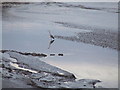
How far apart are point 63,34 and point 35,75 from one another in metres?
3.34

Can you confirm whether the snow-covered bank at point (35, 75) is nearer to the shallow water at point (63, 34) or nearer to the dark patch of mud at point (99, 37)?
the shallow water at point (63, 34)

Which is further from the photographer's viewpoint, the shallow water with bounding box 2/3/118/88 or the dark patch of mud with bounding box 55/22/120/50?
the dark patch of mud with bounding box 55/22/120/50

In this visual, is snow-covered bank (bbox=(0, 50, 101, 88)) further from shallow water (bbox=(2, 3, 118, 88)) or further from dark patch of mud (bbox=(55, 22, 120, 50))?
dark patch of mud (bbox=(55, 22, 120, 50))

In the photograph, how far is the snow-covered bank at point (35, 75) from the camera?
14.7ft

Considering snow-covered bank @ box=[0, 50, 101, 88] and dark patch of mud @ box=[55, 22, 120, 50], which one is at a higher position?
dark patch of mud @ box=[55, 22, 120, 50]

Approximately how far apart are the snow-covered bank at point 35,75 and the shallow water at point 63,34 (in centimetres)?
25

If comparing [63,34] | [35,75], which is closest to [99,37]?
[63,34]

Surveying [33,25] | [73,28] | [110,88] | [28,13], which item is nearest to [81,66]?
[110,88]

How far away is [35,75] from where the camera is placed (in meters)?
4.89

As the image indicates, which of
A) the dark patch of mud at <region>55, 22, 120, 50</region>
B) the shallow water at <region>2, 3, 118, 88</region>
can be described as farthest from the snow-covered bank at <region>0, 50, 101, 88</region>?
the dark patch of mud at <region>55, 22, 120, 50</region>

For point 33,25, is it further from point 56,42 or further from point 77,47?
point 77,47

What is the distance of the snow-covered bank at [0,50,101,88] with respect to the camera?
4.47 m

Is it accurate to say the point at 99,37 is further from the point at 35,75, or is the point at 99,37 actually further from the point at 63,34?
the point at 35,75

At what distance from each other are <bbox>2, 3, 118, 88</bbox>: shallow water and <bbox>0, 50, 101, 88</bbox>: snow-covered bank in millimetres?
251
